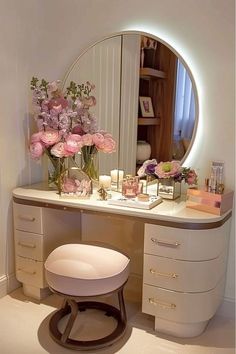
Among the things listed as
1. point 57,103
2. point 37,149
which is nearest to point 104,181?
point 37,149

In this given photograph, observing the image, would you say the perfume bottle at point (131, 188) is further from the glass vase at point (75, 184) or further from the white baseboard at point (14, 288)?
the white baseboard at point (14, 288)

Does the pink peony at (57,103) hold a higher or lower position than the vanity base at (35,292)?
higher

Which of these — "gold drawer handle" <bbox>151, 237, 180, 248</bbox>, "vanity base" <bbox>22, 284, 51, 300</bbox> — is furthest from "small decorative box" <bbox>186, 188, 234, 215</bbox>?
"vanity base" <bbox>22, 284, 51, 300</bbox>

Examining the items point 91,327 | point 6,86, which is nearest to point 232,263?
point 91,327

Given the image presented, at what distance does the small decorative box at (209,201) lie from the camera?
→ 1.82 metres

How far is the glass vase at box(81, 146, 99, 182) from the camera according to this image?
222cm

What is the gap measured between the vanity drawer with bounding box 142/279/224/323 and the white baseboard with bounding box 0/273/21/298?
0.98m

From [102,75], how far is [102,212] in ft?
3.09

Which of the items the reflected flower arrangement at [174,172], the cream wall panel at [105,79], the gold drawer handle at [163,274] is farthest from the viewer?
the cream wall panel at [105,79]

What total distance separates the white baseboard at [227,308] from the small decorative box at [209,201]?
2.09 ft

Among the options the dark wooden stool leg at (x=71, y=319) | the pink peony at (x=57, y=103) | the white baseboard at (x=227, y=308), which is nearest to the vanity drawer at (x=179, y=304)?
the white baseboard at (x=227, y=308)

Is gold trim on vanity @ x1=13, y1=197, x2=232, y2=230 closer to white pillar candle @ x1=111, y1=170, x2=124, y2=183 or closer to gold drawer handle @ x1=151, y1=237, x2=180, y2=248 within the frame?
gold drawer handle @ x1=151, y1=237, x2=180, y2=248

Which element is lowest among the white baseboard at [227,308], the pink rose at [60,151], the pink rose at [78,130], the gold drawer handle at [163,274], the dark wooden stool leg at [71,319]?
the white baseboard at [227,308]

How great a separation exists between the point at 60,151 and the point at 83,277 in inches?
30.4
